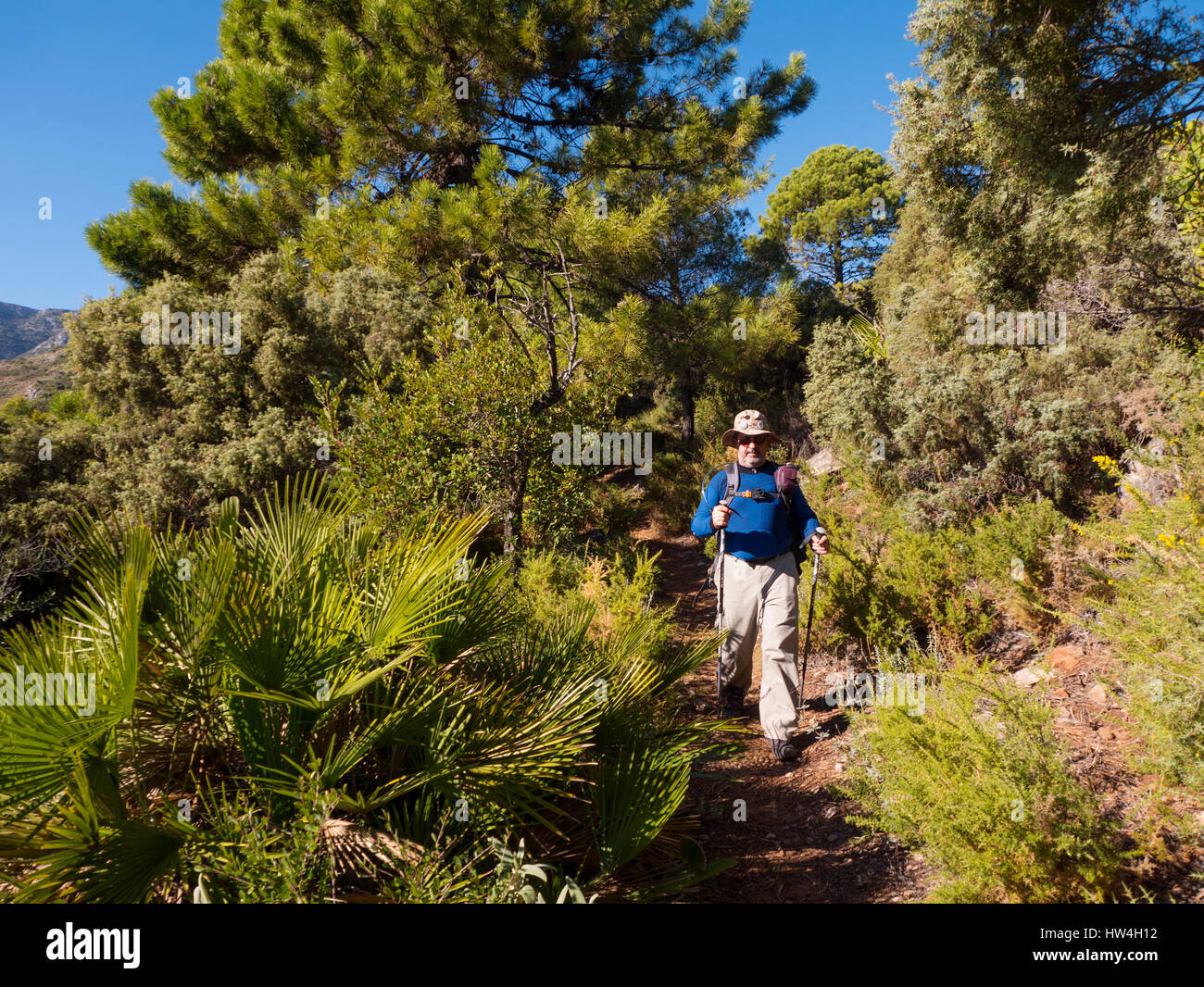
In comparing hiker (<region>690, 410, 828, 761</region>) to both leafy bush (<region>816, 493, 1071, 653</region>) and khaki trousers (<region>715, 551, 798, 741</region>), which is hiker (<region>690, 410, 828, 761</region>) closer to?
khaki trousers (<region>715, 551, 798, 741</region>)

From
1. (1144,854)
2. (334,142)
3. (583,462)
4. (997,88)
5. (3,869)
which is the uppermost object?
(334,142)

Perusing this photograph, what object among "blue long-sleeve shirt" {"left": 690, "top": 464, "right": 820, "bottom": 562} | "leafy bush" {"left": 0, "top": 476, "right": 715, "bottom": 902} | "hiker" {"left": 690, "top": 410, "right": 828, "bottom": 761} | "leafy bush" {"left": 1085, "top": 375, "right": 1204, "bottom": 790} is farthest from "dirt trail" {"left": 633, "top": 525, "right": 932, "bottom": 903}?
"blue long-sleeve shirt" {"left": 690, "top": 464, "right": 820, "bottom": 562}

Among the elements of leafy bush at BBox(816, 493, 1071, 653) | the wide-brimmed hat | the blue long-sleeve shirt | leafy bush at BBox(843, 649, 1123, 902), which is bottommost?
leafy bush at BBox(843, 649, 1123, 902)

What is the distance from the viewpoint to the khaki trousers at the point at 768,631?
371cm

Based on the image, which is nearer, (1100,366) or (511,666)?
(511,666)

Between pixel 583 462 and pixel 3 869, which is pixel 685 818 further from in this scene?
pixel 583 462

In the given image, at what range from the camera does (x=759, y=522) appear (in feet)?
12.8

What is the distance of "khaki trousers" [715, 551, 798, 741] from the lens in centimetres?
371

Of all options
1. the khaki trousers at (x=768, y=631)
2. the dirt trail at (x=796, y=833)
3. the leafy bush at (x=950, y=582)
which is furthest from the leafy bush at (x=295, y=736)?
the leafy bush at (x=950, y=582)

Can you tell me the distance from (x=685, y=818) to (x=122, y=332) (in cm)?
883

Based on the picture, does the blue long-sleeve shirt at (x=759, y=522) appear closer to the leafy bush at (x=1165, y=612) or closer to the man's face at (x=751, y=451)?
the man's face at (x=751, y=451)

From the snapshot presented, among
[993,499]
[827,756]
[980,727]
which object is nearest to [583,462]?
[827,756]

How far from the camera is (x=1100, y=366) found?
239 inches

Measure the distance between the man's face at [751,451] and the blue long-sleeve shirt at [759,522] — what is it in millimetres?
40
